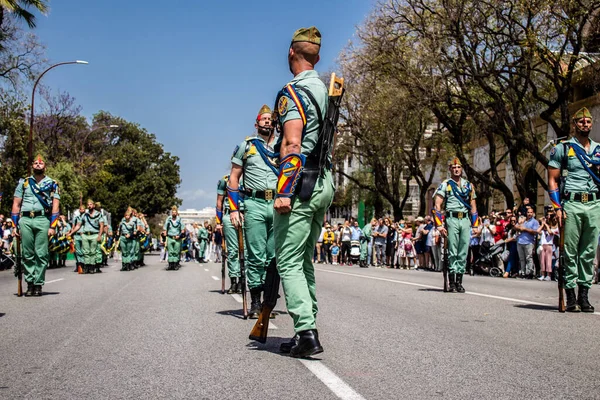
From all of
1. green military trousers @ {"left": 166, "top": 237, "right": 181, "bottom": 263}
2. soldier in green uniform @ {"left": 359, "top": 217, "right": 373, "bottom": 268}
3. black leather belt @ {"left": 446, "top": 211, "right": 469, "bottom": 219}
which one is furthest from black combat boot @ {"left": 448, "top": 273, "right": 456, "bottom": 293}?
soldier in green uniform @ {"left": 359, "top": 217, "right": 373, "bottom": 268}

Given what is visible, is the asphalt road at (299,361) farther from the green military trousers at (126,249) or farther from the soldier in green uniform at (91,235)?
the green military trousers at (126,249)

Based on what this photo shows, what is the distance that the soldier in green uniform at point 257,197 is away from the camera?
28.3 feet

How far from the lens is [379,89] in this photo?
114ft

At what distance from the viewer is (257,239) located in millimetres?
8633

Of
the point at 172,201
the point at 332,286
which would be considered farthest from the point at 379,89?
the point at 172,201

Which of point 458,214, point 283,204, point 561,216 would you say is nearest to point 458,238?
point 458,214

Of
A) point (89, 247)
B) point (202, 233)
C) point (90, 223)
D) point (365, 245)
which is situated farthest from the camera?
point (202, 233)

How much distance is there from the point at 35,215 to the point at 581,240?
7.76m

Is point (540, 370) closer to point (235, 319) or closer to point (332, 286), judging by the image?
point (235, 319)

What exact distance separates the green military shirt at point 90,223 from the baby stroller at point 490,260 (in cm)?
1105

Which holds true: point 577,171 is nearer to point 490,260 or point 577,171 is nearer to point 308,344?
point 308,344

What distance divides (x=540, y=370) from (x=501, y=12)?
69.8 feet

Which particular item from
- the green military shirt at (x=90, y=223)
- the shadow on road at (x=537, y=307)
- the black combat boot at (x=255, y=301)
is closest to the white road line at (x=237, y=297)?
the black combat boot at (x=255, y=301)

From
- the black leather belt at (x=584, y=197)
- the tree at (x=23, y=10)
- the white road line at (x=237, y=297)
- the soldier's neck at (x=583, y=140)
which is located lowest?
the white road line at (x=237, y=297)
